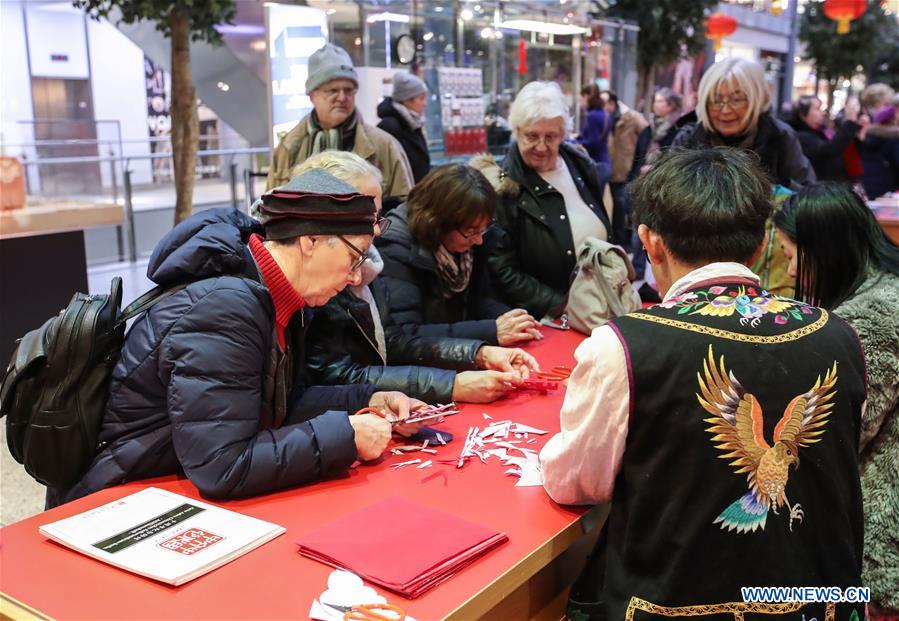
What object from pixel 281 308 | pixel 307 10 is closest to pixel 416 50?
pixel 307 10

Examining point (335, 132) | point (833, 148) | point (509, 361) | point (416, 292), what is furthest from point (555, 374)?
point (833, 148)

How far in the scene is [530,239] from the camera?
3484 mm

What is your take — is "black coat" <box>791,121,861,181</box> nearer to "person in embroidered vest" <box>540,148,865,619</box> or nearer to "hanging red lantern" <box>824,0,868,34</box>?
"hanging red lantern" <box>824,0,868,34</box>

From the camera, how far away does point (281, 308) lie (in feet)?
5.99

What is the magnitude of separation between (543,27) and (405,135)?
4.40 meters

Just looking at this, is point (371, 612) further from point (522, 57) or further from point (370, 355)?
point (522, 57)

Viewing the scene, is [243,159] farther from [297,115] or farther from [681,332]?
[681,332]

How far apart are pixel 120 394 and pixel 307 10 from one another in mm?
4690

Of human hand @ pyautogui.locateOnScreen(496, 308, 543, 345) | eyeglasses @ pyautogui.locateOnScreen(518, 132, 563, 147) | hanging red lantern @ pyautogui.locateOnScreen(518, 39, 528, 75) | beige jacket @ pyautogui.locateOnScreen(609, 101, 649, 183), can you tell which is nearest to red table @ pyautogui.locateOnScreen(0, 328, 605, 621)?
human hand @ pyautogui.locateOnScreen(496, 308, 543, 345)

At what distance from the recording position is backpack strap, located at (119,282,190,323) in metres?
1.76

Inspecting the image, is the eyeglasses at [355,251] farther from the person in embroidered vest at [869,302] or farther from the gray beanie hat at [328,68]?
the gray beanie hat at [328,68]

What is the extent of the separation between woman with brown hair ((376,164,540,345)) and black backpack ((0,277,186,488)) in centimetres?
111

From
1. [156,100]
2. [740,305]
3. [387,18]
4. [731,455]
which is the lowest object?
[731,455]

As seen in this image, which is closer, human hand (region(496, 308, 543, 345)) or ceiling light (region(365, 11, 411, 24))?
human hand (region(496, 308, 543, 345))
